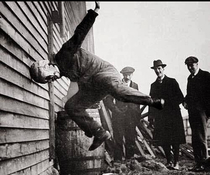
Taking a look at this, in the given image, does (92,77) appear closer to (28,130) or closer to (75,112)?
(75,112)

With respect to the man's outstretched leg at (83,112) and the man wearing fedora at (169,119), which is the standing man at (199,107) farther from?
the man's outstretched leg at (83,112)

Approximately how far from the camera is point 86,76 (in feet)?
9.71

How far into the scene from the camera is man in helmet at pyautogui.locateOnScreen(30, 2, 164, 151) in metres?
2.62

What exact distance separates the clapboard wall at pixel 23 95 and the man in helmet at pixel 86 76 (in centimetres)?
31

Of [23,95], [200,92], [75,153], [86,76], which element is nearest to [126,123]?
[200,92]

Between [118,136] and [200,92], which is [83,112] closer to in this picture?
[200,92]

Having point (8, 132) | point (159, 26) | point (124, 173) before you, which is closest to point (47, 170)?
point (124, 173)

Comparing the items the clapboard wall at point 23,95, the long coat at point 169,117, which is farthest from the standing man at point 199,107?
the clapboard wall at point 23,95

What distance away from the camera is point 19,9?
2.62 metres

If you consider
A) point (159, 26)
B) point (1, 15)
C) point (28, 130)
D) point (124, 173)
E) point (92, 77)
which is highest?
point (159, 26)

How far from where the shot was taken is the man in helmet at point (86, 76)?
8.60ft

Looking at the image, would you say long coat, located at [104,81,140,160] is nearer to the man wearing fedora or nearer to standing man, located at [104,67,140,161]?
standing man, located at [104,67,140,161]

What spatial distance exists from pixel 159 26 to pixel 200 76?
5581mm

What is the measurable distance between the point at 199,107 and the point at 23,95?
315 cm
